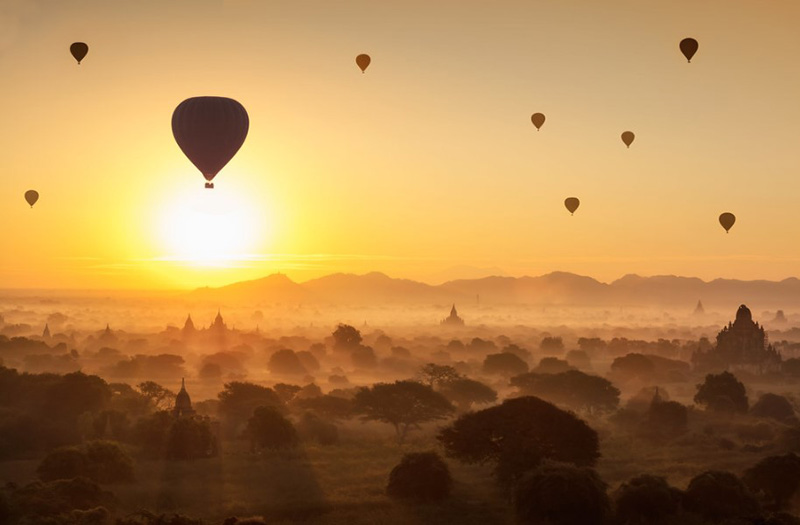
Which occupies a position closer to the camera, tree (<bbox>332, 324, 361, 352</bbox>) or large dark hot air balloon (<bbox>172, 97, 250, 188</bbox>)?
large dark hot air balloon (<bbox>172, 97, 250, 188</bbox>)

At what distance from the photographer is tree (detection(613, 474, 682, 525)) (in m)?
46.1

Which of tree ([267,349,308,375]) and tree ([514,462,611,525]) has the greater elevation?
tree ([267,349,308,375])

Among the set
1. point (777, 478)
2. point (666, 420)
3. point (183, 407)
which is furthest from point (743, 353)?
point (183, 407)

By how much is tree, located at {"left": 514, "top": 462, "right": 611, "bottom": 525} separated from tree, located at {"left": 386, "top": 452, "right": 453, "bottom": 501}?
7.23 meters

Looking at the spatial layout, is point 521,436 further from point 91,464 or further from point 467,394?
point 467,394

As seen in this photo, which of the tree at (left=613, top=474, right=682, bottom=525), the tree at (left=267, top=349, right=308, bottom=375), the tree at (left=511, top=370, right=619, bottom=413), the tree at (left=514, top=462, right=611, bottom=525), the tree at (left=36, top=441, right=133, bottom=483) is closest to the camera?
the tree at (left=514, top=462, right=611, bottom=525)

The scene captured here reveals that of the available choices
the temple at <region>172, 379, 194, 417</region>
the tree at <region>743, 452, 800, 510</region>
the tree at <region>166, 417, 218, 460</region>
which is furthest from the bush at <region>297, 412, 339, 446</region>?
the tree at <region>743, 452, 800, 510</region>

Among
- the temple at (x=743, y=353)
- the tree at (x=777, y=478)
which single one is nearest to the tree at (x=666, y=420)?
the tree at (x=777, y=478)

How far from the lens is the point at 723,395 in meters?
91.8

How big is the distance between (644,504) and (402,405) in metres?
34.3

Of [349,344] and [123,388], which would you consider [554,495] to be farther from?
[349,344]

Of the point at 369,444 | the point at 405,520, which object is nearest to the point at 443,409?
the point at 369,444

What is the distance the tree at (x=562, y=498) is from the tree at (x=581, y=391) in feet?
158

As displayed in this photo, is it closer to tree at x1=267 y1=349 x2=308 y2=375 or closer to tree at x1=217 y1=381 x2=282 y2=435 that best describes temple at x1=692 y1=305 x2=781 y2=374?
tree at x1=267 y1=349 x2=308 y2=375
